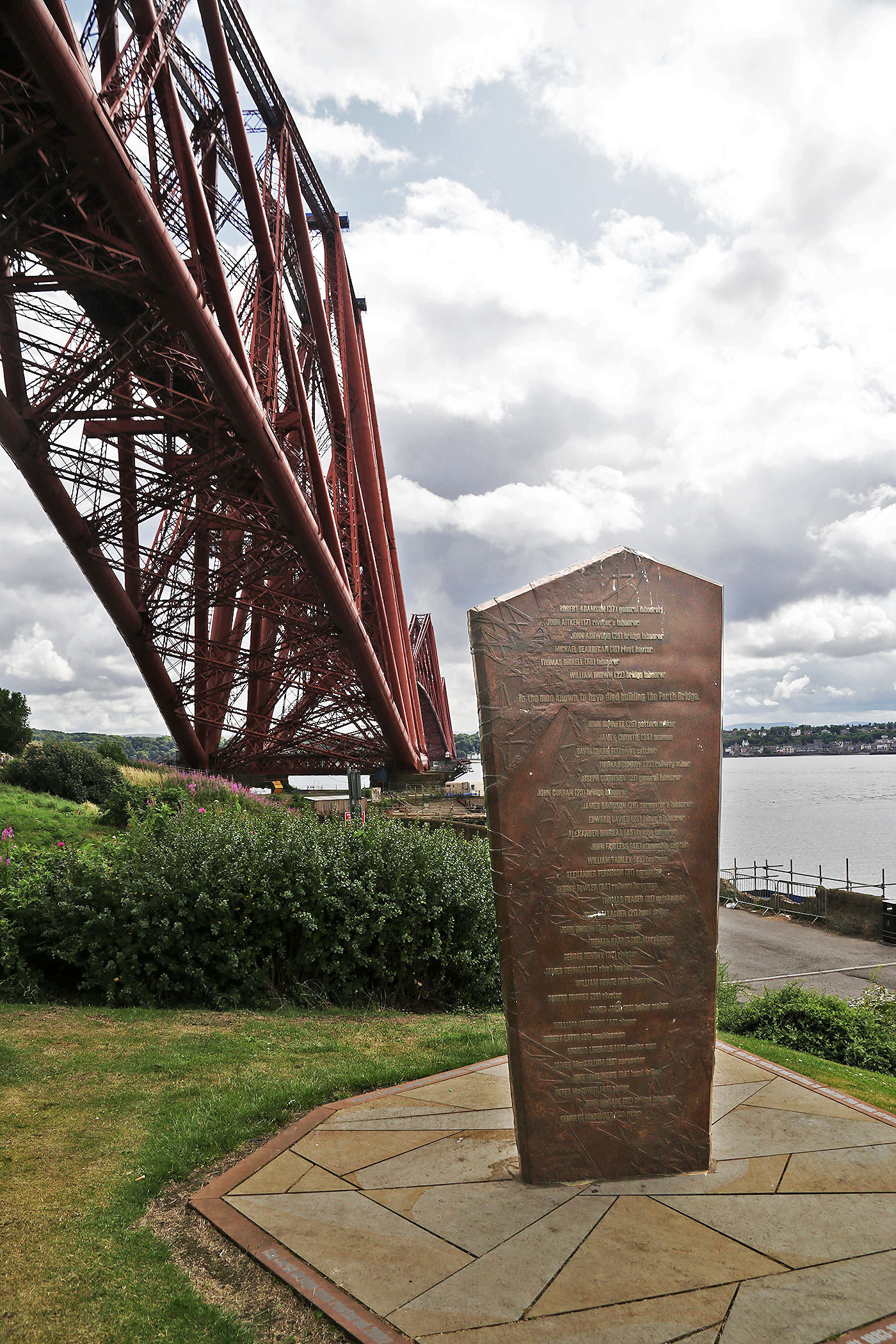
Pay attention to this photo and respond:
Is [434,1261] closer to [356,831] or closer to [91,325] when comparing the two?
[356,831]

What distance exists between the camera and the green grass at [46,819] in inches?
441

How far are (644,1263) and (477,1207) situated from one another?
75 centimetres

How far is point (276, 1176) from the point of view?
12.2 ft

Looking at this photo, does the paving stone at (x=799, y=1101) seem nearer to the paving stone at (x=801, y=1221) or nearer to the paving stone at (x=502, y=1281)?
the paving stone at (x=801, y=1221)

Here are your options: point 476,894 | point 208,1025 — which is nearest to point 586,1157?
point 208,1025

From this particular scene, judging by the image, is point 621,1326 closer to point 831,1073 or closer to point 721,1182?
point 721,1182

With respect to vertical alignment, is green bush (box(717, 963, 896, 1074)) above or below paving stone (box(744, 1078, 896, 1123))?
below

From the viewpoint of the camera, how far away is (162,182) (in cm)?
1315

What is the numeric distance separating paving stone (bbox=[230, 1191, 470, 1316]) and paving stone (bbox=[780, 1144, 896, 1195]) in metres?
1.64

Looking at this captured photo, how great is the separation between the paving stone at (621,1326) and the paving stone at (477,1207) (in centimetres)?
46

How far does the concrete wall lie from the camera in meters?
21.8

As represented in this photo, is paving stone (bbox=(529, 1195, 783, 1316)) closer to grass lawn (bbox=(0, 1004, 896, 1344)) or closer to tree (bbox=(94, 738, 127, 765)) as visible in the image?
grass lawn (bbox=(0, 1004, 896, 1344))

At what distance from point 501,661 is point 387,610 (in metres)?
22.9

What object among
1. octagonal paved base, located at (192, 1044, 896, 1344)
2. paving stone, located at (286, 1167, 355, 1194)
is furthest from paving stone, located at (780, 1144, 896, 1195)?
paving stone, located at (286, 1167, 355, 1194)
